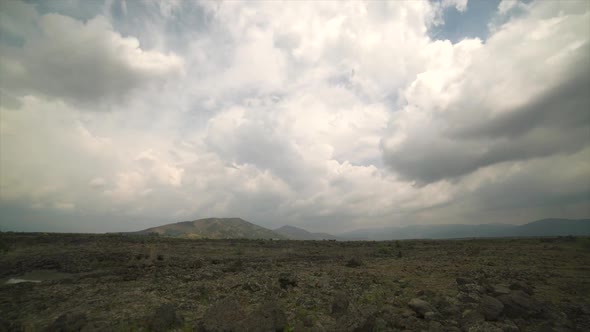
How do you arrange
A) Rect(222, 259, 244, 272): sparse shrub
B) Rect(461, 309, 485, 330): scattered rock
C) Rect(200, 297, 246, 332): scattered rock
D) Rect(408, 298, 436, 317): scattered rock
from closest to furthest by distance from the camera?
Rect(200, 297, 246, 332): scattered rock, Rect(461, 309, 485, 330): scattered rock, Rect(408, 298, 436, 317): scattered rock, Rect(222, 259, 244, 272): sparse shrub

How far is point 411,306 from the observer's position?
14375mm

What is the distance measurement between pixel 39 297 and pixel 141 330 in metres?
10.1

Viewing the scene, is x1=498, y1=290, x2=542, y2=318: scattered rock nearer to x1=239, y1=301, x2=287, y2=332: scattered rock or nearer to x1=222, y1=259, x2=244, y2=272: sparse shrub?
x1=239, y1=301, x2=287, y2=332: scattered rock

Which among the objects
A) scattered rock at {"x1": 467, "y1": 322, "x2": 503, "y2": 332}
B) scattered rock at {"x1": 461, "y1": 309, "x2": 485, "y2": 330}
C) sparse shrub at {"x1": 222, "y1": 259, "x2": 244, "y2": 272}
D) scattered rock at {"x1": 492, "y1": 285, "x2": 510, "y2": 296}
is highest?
scattered rock at {"x1": 492, "y1": 285, "x2": 510, "y2": 296}

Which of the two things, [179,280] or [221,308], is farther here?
[179,280]

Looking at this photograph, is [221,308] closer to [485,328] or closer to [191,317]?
[191,317]

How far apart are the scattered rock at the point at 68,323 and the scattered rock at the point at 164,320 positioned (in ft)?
9.55

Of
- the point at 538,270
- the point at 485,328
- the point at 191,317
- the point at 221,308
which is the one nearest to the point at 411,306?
the point at 485,328

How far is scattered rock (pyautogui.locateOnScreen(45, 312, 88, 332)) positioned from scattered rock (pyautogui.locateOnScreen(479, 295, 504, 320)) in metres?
18.8

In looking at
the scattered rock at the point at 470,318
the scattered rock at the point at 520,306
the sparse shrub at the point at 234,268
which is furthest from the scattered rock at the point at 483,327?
the sparse shrub at the point at 234,268

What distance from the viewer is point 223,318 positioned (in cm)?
1163

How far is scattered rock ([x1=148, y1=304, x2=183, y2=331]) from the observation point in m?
12.1

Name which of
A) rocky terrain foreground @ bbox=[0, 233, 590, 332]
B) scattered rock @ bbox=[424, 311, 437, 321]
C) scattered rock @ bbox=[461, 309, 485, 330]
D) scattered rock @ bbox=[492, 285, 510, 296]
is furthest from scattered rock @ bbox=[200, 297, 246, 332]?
scattered rock @ bbox=[492, 285, 510, 296]

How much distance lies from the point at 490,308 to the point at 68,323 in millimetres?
19661
